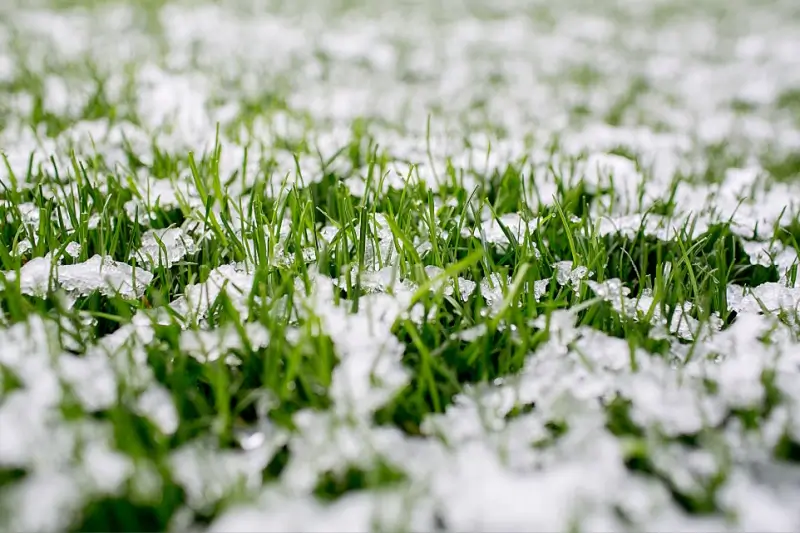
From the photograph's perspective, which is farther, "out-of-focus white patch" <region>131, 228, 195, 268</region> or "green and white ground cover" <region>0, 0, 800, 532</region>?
"out-of-focus white patch" <region>131, 228, 195, 268</region>

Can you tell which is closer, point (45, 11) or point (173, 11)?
point (45, 11)

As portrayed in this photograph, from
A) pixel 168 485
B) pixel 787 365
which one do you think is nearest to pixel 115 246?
pixel 168 485

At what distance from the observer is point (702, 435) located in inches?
37.2

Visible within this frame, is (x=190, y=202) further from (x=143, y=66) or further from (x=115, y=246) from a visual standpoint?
(x=143, y=66)

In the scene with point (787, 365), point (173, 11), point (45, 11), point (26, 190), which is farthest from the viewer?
point (173, 11)

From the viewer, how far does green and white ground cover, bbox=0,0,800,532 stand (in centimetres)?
79

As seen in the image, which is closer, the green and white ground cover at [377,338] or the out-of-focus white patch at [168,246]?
the green and white ground cover at [377,338]

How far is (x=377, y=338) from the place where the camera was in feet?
3.33

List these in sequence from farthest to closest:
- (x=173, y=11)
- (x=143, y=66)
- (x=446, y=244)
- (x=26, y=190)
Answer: (x=173, y=11)
(x=143, y=66)
(x=26, y=190)
(x=446, y=244)

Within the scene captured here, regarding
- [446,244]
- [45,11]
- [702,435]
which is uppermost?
[45,11]

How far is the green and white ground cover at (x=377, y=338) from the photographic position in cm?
79

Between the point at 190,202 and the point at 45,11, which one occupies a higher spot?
the point at 45,11

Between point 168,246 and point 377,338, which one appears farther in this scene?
point 168,246

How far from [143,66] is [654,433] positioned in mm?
2978
